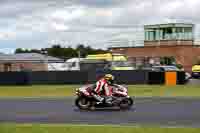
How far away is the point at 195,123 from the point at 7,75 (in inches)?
1033

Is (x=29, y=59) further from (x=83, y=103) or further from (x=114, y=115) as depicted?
(x=114, y=115)

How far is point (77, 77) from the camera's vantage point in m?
39.3

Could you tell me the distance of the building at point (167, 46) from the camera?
6888 centimetres

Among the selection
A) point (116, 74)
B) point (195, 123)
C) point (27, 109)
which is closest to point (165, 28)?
point (116, 74)

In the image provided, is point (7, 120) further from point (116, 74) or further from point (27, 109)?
point (116, 74)

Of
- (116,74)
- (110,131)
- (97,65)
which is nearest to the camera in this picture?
(110,131)

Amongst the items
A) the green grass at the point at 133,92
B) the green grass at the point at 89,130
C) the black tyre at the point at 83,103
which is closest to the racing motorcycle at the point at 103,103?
the black tyre at the point at 83,103

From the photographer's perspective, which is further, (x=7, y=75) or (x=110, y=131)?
(x=7, y=75)

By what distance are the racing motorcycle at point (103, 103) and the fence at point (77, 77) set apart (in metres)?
17.8

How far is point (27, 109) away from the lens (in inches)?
802

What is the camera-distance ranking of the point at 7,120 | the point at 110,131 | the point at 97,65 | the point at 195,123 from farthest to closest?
the point at 97,65 < the point at 7,120 < the point at 195,123 < the point at 110,131

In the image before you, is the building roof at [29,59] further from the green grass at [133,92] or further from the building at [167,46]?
the green grass at [133,92]

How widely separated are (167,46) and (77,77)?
3352cm

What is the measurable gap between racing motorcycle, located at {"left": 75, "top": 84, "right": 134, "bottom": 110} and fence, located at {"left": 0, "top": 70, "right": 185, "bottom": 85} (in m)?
17.8
